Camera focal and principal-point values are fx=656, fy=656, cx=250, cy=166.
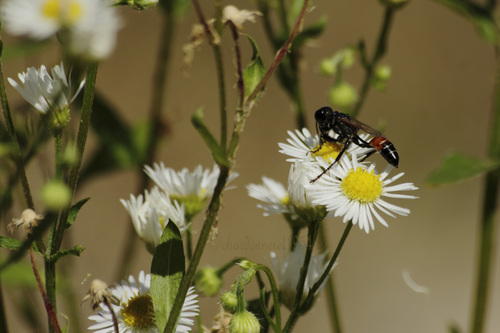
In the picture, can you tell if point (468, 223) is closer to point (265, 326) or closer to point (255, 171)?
point (255, 171)

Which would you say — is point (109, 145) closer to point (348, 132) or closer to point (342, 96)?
point (342, 96)

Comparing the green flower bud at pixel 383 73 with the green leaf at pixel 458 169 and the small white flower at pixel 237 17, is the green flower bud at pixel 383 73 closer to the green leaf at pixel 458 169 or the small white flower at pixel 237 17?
the green leaf at pixel 458 169

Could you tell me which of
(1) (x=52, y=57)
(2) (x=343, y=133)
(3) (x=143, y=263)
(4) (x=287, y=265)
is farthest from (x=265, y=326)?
(1) (x=52, y=57)

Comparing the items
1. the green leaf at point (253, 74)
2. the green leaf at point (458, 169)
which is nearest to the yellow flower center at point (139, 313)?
the green leaf at point (253, 74)

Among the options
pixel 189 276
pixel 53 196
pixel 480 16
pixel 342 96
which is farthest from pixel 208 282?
pixel 480 16

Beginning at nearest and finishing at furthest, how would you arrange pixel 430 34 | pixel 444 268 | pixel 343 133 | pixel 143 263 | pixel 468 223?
pixel 343 133 → pixel 143 263 → pixel 444 268 → pixel 468 223 → pixel 430 34

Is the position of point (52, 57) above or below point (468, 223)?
above

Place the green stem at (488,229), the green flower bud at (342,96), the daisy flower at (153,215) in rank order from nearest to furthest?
the daisy flower at (153,215)
the green stem at (488,229)
the green flower bud at (342,96)
